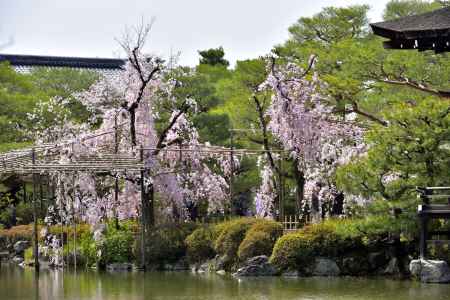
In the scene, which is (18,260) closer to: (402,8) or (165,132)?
(165,132)

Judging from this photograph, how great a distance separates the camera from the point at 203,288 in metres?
23.4

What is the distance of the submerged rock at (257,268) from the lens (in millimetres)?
26562

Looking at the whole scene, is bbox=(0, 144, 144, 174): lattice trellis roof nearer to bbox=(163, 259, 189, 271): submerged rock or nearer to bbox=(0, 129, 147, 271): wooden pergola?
bbox=(0, 129, 147, 271): wooden pergola

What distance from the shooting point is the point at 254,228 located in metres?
27.8

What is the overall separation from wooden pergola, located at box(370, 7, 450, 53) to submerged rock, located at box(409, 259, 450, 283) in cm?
493

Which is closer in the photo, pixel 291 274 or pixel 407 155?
pixel 407 155

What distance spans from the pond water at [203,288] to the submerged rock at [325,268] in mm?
950

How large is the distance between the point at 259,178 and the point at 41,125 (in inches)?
335

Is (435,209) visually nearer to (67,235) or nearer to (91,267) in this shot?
(91,267)

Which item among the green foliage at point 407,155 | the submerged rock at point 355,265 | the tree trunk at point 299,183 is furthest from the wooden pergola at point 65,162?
the green foliage at point 407,155

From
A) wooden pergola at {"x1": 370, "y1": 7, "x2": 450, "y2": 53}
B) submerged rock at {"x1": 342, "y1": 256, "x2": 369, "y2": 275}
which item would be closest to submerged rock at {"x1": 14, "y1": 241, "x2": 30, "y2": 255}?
submerged rock at {"x1": 342, "y1": 256, "x2": 369, "y2": 275}

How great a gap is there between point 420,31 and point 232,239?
9877 mm

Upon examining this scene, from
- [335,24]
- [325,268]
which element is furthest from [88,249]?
[335,24]

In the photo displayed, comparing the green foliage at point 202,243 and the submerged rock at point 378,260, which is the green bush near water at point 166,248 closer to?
the green foliage at point 202,243
